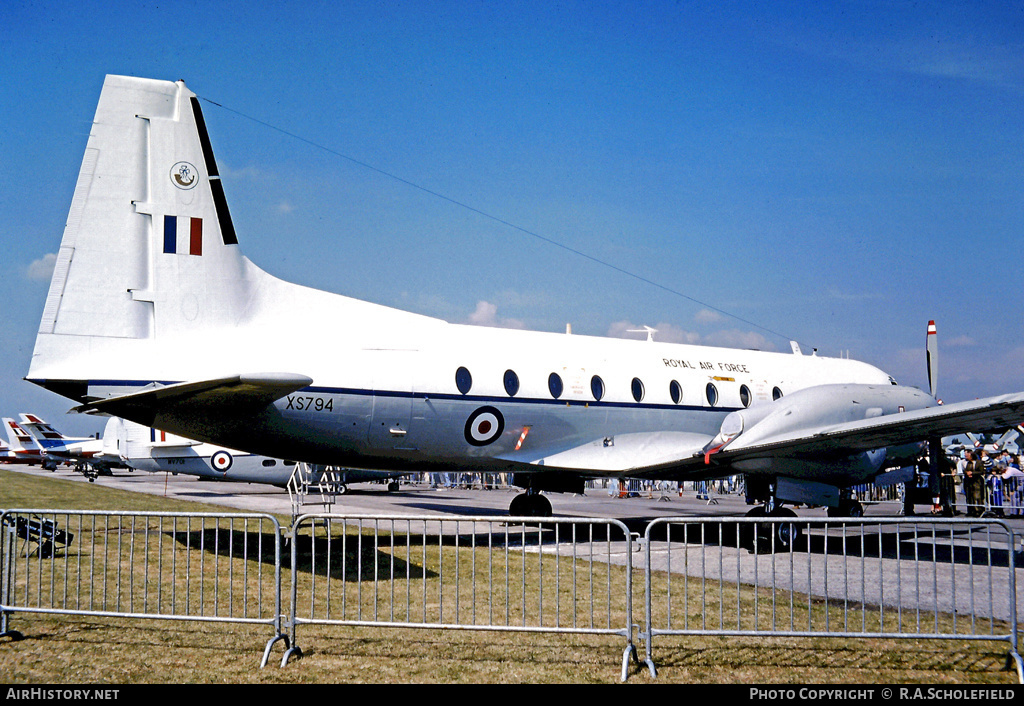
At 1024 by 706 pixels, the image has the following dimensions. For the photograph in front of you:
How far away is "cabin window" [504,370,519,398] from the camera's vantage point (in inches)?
563

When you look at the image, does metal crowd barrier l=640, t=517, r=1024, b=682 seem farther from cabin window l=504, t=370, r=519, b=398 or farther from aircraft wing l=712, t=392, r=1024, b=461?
cabin window l=504, t=370, r=519, b=398

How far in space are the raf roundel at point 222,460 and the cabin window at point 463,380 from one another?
47.7ft

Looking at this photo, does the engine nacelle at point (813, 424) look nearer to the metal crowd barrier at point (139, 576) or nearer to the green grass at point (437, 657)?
the green grass at point (437, 657)

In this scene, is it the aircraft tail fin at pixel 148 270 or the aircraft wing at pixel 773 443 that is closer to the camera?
the aircraft tail fin at pixel 148 270

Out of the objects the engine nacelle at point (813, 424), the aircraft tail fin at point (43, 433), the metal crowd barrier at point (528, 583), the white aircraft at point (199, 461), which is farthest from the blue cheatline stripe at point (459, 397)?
the aircraft tail fin at point (43, 433)

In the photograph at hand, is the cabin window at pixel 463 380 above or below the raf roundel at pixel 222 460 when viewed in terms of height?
above

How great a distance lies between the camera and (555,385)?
48.8 ft

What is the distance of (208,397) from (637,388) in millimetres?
8111

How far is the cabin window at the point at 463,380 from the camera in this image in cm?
1375

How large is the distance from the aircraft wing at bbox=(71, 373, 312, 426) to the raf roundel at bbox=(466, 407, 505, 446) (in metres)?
3.35

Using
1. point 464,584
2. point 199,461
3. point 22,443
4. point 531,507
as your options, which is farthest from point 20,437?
point 464,584

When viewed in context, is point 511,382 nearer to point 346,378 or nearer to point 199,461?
point 346,378

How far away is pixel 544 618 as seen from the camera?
8.36 meters
